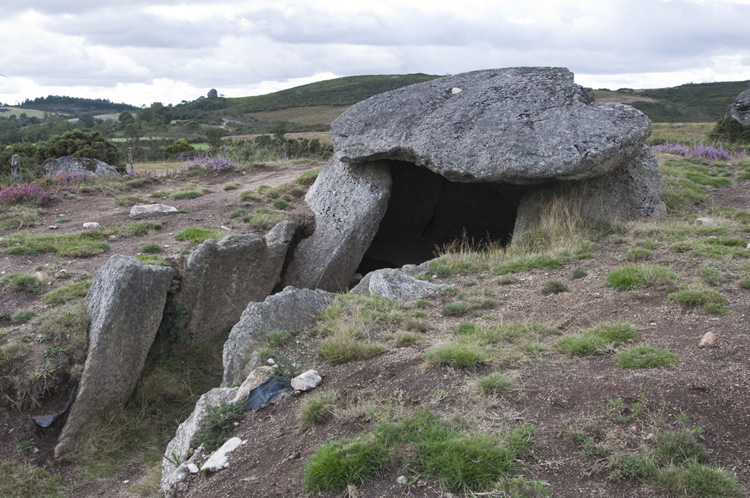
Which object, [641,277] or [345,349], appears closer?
[345,349]

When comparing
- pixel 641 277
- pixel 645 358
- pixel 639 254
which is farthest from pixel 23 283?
A: pixel 639 254

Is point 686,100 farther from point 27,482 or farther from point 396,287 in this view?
point 27,482

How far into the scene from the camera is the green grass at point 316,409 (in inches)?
200

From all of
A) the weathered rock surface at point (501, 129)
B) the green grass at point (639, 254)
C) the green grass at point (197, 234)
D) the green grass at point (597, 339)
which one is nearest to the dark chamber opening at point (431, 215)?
the weathered rock surface at point (501, 129)

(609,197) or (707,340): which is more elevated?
(609,197)

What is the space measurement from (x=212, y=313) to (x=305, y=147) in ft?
58.2

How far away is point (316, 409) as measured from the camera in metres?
5.17

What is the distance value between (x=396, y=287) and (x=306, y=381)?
2.59 meters

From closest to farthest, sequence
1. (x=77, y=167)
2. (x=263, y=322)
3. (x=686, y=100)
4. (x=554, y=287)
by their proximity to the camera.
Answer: (x=263, y=322)
(x=554, y=287)
(x=77, y=167)
(x=686, y=100)

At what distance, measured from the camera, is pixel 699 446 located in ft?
13.1

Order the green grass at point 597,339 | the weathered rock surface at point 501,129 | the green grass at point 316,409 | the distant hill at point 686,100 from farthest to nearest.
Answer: the distant hill at point 686,100, the weathered rock surface at point 501,129, the green grass at point 597,339, the green grass at point 316,409

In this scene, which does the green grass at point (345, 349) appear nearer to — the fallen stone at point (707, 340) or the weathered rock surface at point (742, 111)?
the fallen stone at point (707, 340)

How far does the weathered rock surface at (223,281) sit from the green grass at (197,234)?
1.63 metres

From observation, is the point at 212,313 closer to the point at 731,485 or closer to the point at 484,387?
the point at 484,387
